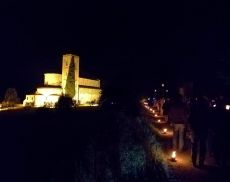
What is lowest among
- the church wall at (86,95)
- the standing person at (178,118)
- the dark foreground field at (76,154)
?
the dark foreground field at (76,154)

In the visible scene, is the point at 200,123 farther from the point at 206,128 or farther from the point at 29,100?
the point at 29,100

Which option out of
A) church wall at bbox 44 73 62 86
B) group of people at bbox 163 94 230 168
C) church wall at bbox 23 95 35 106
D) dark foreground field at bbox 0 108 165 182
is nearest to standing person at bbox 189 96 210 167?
group of people at bbox 163 94 230 168

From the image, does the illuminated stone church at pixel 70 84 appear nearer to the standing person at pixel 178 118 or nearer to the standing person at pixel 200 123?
the standing person at pixel 178 118

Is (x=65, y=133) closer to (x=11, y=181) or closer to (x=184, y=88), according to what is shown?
(x=11, y=181)

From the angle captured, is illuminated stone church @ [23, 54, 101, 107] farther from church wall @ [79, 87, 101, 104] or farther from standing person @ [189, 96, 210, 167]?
standing person @ [189, 96, 210, 167]

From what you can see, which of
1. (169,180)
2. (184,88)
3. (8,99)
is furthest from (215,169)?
(8,99)

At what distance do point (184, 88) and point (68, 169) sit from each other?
1588cm

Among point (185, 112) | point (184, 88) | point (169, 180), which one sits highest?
point (184, 88)

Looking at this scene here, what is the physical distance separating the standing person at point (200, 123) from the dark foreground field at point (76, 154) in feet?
5.28

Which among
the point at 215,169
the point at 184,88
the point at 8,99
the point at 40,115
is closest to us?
the point at 215,169

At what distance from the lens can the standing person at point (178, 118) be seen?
44.6 ft

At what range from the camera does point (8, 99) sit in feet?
251

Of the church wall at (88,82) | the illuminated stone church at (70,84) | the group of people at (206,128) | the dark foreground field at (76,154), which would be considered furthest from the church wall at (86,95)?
the dark foreground field at (76,154)

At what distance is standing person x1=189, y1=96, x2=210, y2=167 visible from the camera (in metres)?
11.6
